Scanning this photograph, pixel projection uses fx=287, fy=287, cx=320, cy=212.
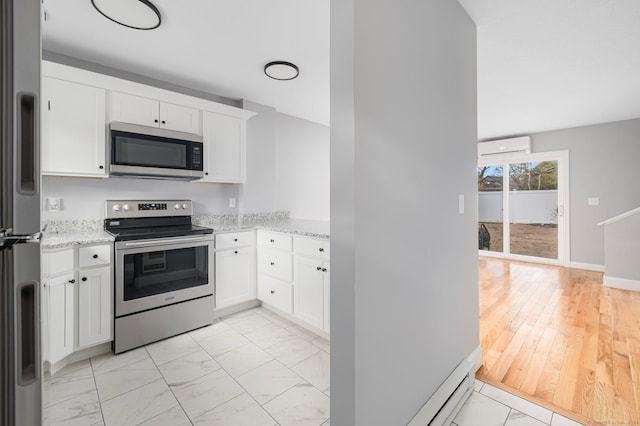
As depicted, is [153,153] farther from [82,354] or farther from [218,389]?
[218,389]

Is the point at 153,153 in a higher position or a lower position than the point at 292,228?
higher

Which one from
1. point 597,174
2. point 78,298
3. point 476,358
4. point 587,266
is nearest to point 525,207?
point 597,174

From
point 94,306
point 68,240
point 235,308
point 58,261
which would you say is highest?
point 68,240

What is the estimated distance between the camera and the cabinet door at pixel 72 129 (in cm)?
216

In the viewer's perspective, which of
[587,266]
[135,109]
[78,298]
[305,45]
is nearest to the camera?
[78,298]

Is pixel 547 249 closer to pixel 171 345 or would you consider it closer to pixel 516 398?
pixel 516 398

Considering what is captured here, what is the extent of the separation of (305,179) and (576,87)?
11.3ft

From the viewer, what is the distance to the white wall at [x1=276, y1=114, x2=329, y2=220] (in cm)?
415

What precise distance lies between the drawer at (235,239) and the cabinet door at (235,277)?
0.18ft

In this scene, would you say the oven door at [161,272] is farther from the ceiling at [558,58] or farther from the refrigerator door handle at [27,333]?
the ceiling at [558,58]

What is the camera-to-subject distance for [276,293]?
2842mm

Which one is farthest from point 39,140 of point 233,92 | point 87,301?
point 233,92

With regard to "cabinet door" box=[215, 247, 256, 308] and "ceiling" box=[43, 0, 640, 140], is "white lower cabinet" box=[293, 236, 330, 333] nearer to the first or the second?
"cabinet door" box=[215, 247, 256, 308]

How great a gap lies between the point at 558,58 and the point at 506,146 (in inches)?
125
